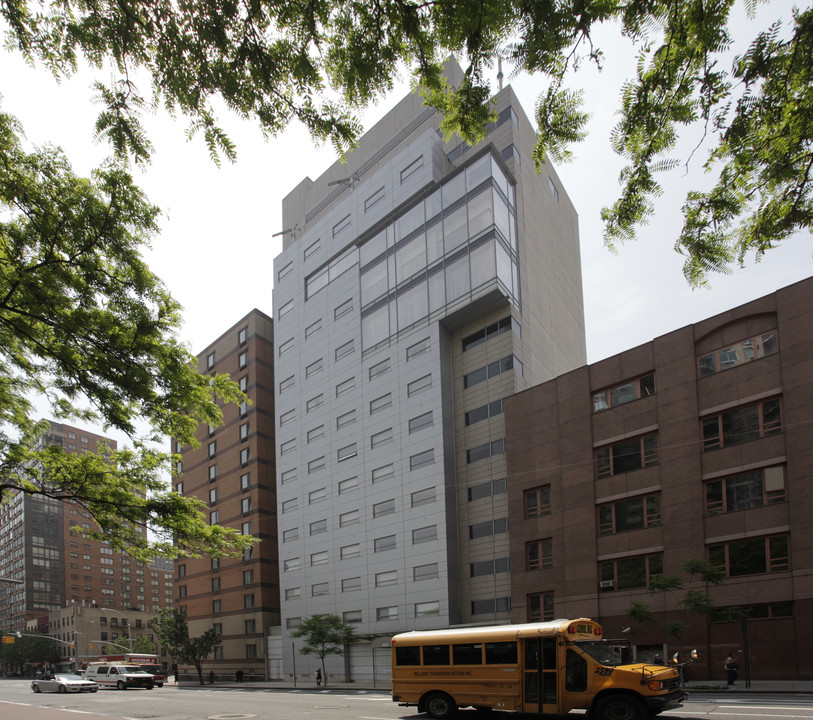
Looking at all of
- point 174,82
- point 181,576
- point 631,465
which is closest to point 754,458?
point 631,465

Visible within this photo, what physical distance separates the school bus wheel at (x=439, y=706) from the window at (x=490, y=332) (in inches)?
1357

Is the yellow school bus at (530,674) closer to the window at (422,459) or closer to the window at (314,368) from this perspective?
the window at (422,459)

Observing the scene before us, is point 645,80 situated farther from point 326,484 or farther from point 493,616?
point 326,484

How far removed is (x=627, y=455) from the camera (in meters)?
38.7

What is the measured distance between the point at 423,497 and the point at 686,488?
20.6 meters

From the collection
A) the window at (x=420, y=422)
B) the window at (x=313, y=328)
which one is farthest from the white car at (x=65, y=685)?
the window at (x=313, y=328)

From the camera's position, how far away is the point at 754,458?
1309 inches

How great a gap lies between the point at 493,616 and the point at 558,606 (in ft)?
23.2

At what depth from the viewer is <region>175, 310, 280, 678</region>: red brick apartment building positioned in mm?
66750

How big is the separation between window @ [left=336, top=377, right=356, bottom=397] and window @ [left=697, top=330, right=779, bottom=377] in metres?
30.8

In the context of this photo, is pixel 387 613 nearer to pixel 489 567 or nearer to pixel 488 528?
pixel 489 567

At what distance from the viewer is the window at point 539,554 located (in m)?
41.7

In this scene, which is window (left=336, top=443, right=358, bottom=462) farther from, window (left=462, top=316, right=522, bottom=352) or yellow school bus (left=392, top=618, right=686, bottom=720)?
yellow school bus (left=392, top=618, right=686, bottom=720)

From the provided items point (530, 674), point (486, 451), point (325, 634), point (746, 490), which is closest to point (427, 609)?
point (325, 634)
